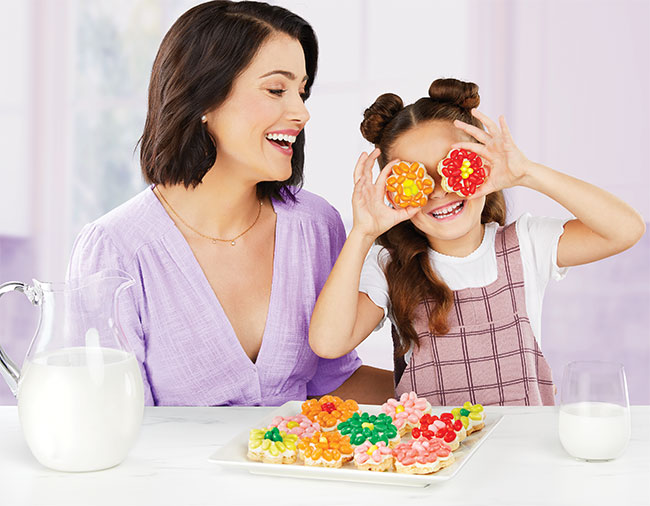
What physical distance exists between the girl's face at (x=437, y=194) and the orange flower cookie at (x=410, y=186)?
59 millimetres

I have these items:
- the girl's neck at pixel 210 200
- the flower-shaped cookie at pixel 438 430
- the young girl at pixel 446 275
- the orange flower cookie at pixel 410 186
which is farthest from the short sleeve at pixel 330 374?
the flower-shaped cookie at pixel 438 430

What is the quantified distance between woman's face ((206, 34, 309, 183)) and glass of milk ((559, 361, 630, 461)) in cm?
90

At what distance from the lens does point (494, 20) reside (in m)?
3.52

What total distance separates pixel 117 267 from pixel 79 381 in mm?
742

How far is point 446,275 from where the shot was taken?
71.6 inches

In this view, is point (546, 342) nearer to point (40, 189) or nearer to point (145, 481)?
point (40, 189)

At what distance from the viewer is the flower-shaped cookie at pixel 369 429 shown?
1.08 meters

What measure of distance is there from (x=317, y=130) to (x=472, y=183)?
2.28 m

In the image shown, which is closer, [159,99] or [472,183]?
[472,183]

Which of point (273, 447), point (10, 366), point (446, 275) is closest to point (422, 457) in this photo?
point (273, 447)

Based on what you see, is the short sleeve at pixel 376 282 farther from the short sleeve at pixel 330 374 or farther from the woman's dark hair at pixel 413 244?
the short sleeve at pixel 330 374

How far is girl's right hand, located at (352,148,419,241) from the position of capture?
5.42ft

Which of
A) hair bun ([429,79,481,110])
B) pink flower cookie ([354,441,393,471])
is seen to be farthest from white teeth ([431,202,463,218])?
pink flower cookie ([354,441,393,471])

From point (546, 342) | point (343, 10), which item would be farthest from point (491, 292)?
point (343, 10)
